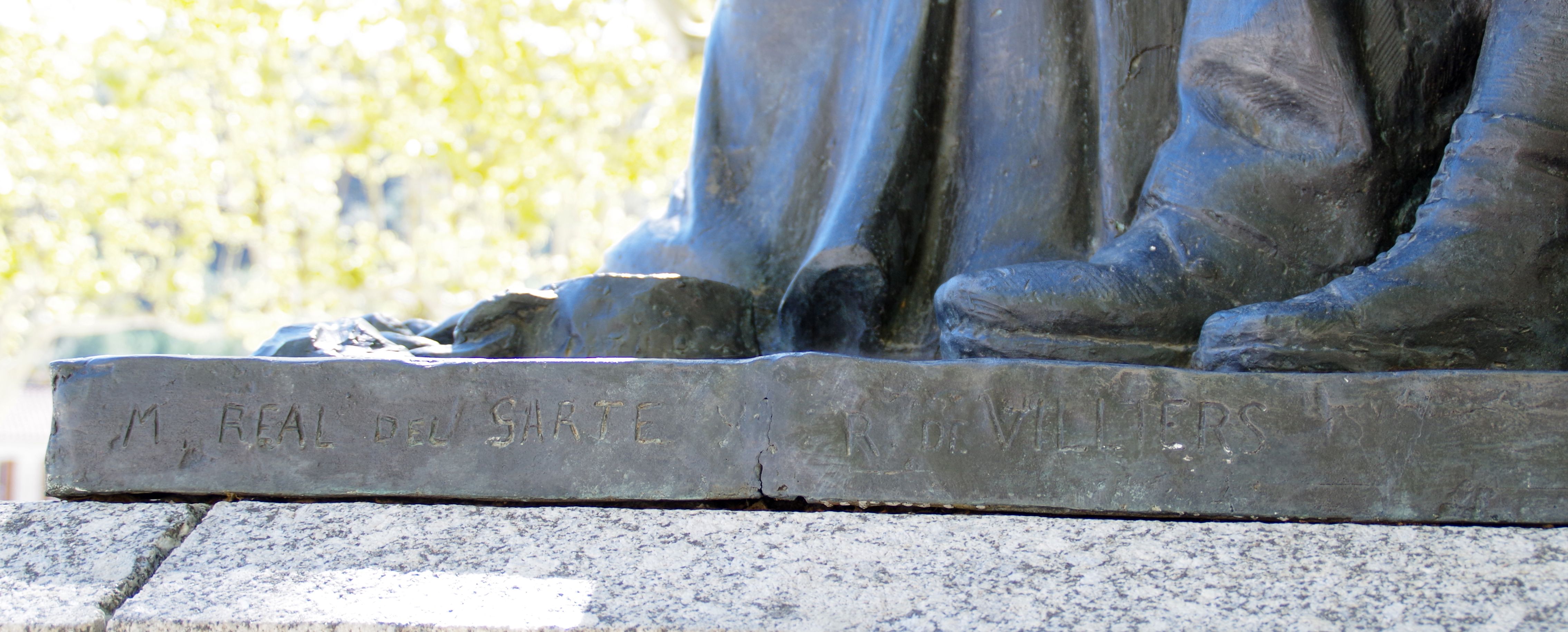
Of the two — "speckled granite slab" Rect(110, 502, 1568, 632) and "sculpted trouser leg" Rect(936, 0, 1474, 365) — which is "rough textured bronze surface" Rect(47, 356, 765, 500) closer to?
"speckled granite slab" Rect(110, 502, 1568, 632)

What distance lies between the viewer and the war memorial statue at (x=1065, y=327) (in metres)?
1.65

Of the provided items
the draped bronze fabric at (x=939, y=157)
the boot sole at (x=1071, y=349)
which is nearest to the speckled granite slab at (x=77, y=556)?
the draped bronze fabric at (x=939, y=157)

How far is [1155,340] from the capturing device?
1.96 metres

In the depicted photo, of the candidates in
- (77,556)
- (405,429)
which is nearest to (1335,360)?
(405,429)

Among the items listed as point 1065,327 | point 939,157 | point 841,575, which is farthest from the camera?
point 939,157

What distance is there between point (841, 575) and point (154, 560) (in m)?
0.90

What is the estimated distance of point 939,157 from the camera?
7.82ft

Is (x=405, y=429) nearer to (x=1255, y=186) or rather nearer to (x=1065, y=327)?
(x=1065, y=327)

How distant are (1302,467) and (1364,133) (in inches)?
24.5

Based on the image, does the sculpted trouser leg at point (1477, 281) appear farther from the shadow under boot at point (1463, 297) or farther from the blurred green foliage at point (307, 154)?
the blurred green foliage at point (307, 154)

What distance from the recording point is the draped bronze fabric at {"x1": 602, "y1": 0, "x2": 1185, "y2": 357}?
2234 mm

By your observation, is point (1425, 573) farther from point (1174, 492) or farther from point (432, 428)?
point (432, 428)

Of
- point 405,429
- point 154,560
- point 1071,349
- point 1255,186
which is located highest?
point 1255,186

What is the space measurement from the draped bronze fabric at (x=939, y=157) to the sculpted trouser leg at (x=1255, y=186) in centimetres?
18
